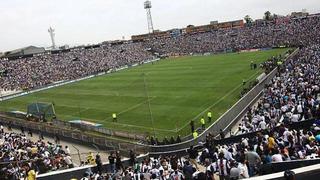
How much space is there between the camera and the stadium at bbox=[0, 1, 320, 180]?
1387 cm

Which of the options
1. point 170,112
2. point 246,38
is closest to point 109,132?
point 170,112

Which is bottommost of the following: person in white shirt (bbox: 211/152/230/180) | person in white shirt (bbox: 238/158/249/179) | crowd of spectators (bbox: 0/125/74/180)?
crowd of spectators (bbox: 0/125/74/180)

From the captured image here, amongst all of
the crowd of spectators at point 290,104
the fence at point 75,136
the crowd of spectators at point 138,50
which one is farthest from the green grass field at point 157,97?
the crowd of spectators at point 138,50

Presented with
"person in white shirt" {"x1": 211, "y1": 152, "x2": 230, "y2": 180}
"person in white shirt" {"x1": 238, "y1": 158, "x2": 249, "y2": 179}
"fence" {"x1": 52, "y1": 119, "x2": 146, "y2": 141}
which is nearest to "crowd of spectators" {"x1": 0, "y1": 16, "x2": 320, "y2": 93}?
"fence" {"x1": 52, "y1": 119, "x2": 146, "y2": 141}

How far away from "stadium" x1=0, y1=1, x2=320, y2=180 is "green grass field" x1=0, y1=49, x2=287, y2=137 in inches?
5.7

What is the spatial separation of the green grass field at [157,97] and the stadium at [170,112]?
145 millimetres

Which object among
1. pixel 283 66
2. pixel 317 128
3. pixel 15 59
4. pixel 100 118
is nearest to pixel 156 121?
pixel 100 118

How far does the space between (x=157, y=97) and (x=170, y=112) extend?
8.03m

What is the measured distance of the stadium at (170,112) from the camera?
13867 mm

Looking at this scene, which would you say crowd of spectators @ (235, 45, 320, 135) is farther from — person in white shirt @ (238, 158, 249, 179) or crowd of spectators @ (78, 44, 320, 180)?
person in white shirt @ (238, 158, 249, 179)

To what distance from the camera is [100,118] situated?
38.1 meters

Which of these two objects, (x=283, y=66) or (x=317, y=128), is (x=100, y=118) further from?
(x=317, y=128)

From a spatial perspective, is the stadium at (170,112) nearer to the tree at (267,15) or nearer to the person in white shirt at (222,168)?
the person in white shirt at (222,168)

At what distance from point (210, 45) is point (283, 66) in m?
51.2
